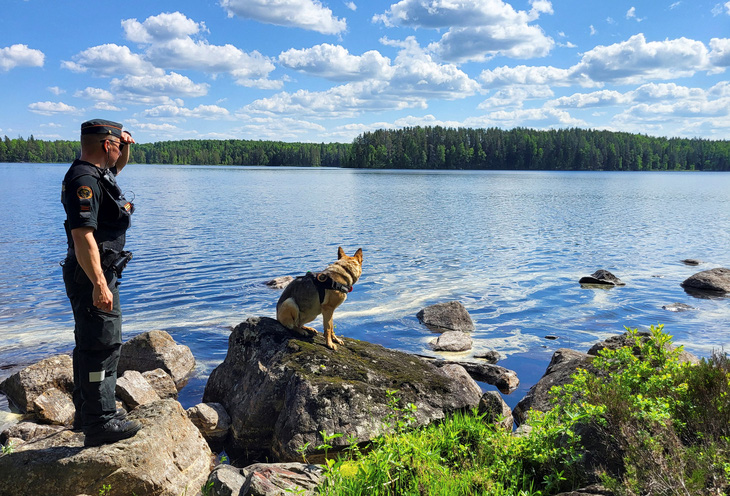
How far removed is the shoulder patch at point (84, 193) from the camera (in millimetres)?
4871

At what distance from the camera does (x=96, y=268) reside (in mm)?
4887

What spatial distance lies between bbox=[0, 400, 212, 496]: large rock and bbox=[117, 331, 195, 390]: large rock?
4105 mm

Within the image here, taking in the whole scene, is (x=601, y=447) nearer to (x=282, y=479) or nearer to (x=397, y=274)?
(x=282, y=479)

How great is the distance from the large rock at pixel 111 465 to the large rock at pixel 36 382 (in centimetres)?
323

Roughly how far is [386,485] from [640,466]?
6.98ft

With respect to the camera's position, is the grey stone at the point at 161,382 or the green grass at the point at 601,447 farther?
the grey stone at the point at 161,382

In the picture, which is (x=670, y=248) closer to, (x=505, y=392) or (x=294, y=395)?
(x=505, y=392)

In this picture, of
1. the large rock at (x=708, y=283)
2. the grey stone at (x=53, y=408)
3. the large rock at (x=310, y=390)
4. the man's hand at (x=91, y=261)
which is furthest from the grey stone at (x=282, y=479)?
the large rock at (x=708, y=283)

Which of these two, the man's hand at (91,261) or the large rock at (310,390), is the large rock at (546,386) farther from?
the man's hand at (91,261)

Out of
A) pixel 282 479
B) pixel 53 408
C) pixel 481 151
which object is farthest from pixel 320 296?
pixel 481 151

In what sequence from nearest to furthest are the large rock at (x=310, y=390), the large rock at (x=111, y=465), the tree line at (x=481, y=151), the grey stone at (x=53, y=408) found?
1. the large rock at (x=111, y=465)
2. the large rock at (x=310, y=390)
3. the grey stone at (x=53, y=408)
4. the tree line at (x=481, y=151)

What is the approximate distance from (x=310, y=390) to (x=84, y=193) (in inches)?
139

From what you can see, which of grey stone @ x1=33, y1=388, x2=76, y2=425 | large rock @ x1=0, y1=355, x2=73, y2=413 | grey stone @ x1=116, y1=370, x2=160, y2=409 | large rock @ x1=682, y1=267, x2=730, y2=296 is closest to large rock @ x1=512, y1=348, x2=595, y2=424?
grey stone @ x1=116, y1=370, x2=160, y2=409

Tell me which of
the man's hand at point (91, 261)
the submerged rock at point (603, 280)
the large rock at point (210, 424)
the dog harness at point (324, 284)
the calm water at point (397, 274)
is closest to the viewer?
the man's hand at point (91, 261)
